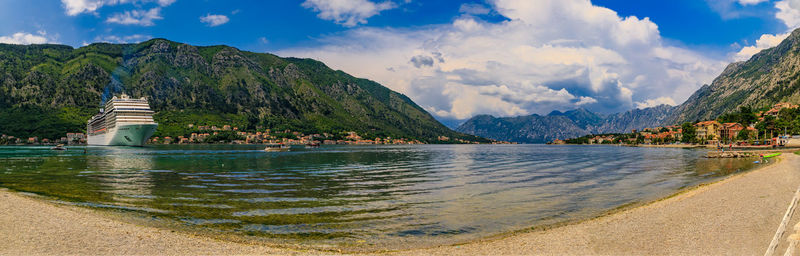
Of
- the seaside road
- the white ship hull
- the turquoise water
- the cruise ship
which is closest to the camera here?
the seaside road

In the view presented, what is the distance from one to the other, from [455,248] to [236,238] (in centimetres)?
973

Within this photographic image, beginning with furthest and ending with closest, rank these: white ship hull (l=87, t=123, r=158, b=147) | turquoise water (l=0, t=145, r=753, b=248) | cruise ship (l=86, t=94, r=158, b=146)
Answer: cruise ship (l=86, t=94, r=158, b=146) → white ship hull (l=87, t=123, r=158, b=147) → turquoise water (l=0, t=145, r=753, b=248)

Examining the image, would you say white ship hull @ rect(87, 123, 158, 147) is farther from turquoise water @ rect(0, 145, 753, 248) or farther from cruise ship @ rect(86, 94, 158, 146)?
turquoise water @ rect(0, 145, 753, 248)

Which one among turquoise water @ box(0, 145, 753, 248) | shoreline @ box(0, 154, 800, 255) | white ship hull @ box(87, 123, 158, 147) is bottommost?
turquoise water @ box(0, 145, 753, 248)

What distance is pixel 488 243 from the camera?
16.2 metres

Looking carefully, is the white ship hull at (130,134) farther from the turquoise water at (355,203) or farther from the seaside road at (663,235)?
the seaside road at (663,235)

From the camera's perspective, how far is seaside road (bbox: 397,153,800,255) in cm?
1413

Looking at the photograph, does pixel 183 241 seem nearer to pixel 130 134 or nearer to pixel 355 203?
pixel 355 203

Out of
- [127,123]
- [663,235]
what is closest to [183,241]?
[663,235]

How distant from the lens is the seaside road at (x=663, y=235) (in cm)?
1413

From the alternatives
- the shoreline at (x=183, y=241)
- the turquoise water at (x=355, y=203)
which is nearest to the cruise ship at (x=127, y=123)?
the turquoise water at (x=355, y=203)

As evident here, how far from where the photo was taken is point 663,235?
53.1ft

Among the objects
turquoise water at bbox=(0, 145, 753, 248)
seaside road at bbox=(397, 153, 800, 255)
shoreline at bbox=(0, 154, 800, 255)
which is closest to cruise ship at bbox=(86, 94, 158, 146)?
turquoise water at bbox=(0, 145, 753, 248)

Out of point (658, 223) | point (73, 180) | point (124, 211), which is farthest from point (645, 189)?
point (73, 180)
